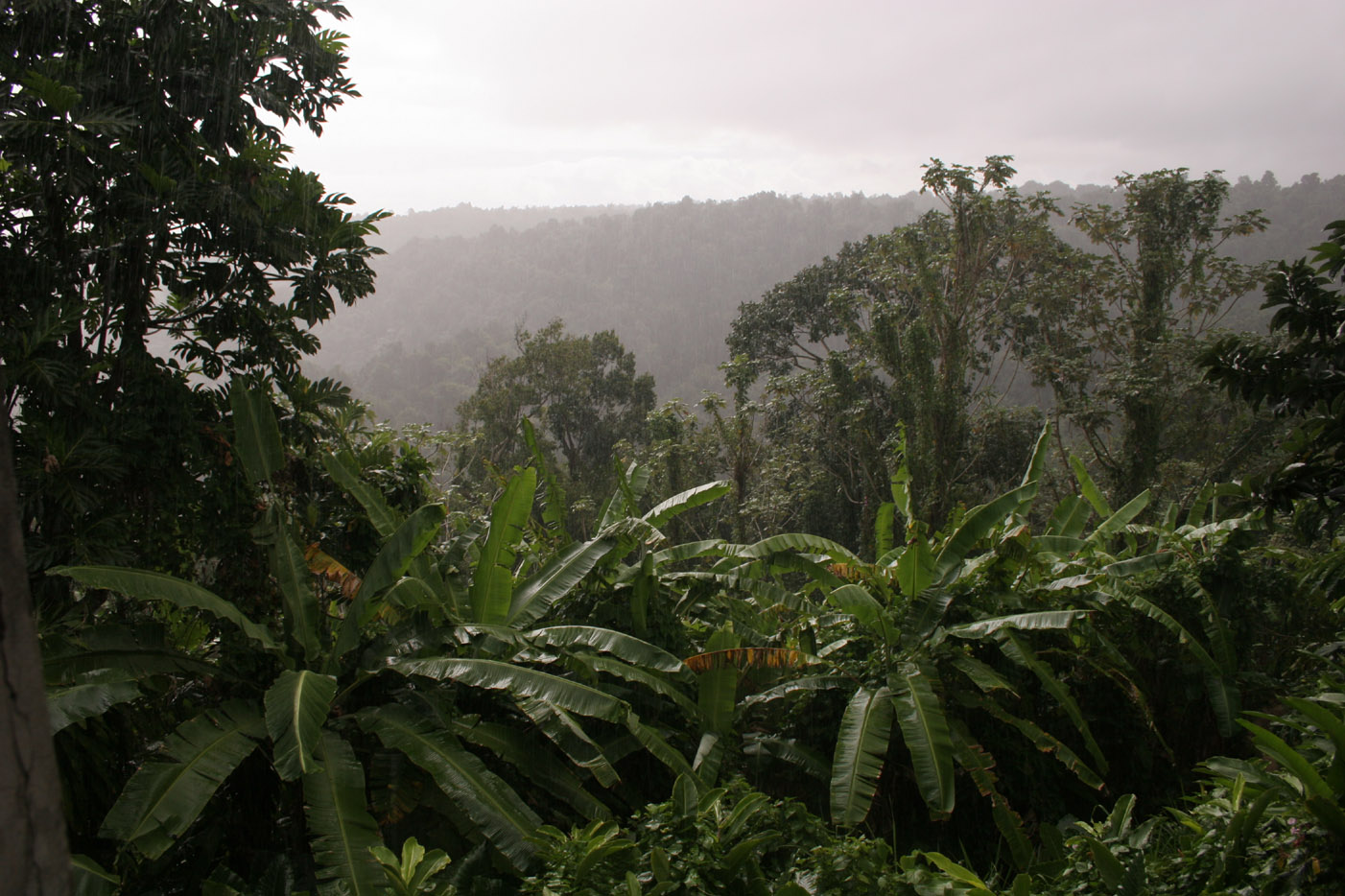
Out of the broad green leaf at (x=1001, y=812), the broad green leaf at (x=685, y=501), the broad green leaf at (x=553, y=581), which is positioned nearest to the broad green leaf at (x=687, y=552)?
the broad green leaf at (x=685, y=501)

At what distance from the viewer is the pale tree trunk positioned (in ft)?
3.29

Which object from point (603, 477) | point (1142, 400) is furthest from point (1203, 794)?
point (603, 477)

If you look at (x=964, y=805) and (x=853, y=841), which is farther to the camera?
(x=964, y=805)

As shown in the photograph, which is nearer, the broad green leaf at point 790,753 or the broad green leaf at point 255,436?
the broad green leaf at point 255,436

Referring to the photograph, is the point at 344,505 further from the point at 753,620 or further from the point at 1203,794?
the point at 1203,794

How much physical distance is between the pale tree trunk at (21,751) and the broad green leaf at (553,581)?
12.3 ft

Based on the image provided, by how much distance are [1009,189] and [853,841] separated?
17.6 meters

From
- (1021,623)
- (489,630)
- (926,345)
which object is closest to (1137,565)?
(1021,623)

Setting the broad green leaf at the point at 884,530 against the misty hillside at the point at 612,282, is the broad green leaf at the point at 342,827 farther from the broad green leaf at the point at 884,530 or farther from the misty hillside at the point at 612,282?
the misty hillside at the point at 612,282

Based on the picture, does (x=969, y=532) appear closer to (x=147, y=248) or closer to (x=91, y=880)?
(x=91, y=880)

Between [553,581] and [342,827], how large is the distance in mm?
1853

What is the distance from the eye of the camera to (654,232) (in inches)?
3428

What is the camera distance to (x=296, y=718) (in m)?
3.46

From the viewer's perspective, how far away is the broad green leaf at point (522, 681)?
13.3ft
